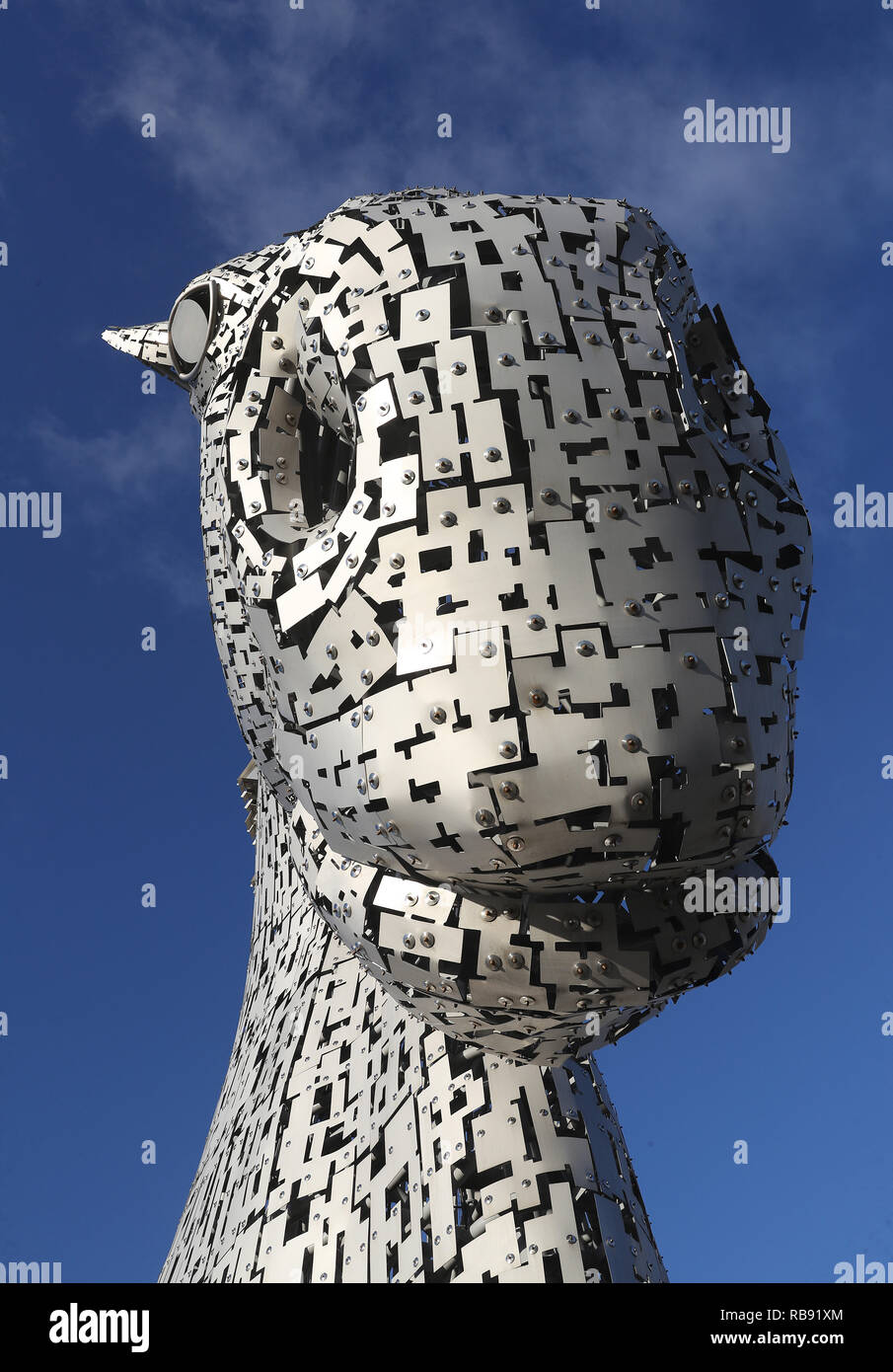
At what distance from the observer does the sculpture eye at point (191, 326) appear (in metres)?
2.98

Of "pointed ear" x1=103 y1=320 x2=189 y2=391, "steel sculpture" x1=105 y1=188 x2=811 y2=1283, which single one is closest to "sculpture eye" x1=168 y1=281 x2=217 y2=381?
"pointed ear" x1=103 y1=320 x2=189 y2=391

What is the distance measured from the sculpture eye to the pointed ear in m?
0.13

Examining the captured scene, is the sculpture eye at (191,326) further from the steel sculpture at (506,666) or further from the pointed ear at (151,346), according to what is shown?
the steel sculpture at (506,666)

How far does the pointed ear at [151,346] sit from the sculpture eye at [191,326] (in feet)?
0.44

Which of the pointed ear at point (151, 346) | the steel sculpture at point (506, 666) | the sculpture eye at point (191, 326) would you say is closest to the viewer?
the steel sculpture at point (506, 666)

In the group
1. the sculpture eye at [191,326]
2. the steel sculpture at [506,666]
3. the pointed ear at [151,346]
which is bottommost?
the steel sculpture at [506,666]

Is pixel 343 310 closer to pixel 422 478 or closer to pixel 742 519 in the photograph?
pixel 422 478

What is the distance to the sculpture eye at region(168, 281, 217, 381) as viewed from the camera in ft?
9.78

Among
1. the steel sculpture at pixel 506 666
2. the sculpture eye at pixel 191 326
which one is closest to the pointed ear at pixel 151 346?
the sculpture eye at pixel 191 326

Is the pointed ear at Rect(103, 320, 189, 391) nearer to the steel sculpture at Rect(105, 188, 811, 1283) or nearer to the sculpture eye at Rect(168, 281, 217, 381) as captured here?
the sculpture eye at Rect(168, 281, 217, 381)

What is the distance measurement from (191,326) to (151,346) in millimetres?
378

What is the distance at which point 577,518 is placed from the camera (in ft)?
5.84

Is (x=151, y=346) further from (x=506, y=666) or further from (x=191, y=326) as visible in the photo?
(x=506, y=666)
